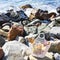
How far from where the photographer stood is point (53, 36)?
6500 mm

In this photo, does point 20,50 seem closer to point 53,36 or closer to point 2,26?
point 53,36

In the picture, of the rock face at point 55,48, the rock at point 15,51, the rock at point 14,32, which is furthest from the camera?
the rock at point 14,32

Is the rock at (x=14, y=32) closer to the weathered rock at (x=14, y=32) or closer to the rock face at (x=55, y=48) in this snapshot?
the weathered rock at (x=14, y=32)

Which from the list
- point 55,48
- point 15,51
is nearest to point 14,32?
point 55,48

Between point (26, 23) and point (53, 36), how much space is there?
6.37 ft

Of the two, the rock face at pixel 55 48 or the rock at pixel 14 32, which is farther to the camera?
the rock at pixel 14 32

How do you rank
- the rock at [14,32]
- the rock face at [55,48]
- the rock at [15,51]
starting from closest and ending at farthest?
the rock at [15,51], the rock face at [55,48], the rock at [14,32]

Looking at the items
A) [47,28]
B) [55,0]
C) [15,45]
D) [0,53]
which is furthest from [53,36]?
[55,0]

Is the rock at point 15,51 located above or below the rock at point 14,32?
above

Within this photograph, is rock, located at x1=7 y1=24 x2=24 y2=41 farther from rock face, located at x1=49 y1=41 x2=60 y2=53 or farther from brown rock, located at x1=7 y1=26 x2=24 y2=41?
rock face, located at x1=49 y1=41 x2=60 y2=53

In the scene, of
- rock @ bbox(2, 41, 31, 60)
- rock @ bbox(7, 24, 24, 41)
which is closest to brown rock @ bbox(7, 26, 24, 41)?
rock @ bbox(7, 24, 24, 41)

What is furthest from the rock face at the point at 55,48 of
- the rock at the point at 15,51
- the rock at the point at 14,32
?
the rock at the point at 14,32

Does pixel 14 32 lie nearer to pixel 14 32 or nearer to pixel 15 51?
pixel 14 32

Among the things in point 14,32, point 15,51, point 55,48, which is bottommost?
point 14,32
